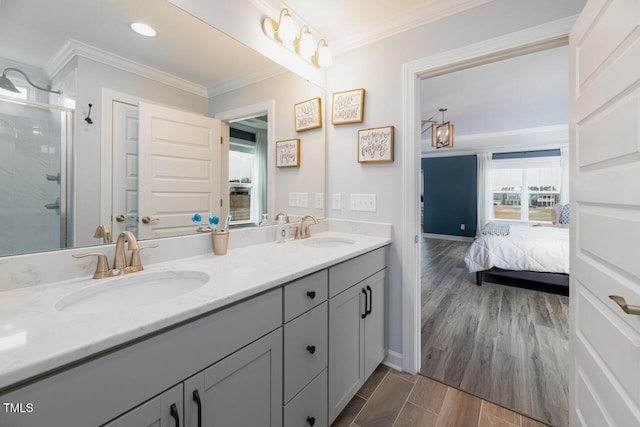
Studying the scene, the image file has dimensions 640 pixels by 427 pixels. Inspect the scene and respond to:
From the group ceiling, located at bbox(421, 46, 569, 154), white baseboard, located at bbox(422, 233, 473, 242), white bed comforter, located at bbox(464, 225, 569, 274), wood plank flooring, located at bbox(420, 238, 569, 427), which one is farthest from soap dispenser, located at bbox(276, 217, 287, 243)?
white baseboard, located at bbox(422, 233, 473, 242)

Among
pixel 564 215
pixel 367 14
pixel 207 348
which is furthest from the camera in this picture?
pixel 564 215

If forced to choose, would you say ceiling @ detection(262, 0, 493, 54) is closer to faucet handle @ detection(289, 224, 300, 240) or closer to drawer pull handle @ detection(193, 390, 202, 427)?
faucet handle @ detection(289, 224, 300, 240)

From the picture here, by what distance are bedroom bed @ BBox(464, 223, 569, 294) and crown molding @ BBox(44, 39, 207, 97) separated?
3.65 m

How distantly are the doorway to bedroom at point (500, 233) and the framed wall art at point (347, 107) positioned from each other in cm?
159

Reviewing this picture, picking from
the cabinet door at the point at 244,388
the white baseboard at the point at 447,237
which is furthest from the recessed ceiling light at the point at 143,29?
the white baseboard at the point at 447,237

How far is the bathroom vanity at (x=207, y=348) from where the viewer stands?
553 mm

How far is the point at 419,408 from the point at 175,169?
182 cm

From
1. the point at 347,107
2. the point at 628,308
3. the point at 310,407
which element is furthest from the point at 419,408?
the point at 347,107

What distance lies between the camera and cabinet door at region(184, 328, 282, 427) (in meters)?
0.79

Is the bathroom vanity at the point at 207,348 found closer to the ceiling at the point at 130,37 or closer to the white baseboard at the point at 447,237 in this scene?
the ceiling at the point at 130,37

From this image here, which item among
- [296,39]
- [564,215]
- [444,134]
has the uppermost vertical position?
[296,39]

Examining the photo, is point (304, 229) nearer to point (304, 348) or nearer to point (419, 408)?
point (304, 348)

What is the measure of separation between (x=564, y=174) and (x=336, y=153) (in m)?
6.04

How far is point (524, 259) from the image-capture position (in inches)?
131
